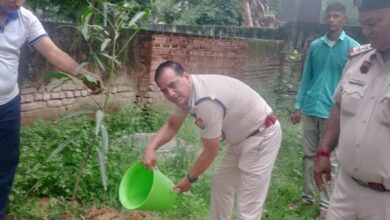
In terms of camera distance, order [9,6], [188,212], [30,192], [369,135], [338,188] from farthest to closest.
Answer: [188,212]
[30,192]
[9,6]
[338,188]
[369,135]

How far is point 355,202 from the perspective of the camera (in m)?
2.38

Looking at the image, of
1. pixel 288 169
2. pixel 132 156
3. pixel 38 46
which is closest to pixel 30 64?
pixel 132 156

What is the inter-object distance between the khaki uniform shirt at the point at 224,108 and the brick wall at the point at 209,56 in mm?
3946

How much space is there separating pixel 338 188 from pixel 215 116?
2.54 feet

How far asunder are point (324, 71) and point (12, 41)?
257cm

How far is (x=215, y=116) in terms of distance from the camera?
279cm

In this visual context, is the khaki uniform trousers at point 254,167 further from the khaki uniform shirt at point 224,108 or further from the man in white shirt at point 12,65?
the man in white shirt at point 12,65

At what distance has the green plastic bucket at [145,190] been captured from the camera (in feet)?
9.53

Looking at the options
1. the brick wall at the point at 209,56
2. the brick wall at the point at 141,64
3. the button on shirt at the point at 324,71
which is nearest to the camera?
the button on shirt at the point at 324,71

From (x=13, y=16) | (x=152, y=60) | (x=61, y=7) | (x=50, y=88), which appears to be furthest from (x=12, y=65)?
(x=61, y=7)

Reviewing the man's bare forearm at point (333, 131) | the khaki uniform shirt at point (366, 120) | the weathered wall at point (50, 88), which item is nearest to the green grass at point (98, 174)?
the weathered wall at point (50, 88)

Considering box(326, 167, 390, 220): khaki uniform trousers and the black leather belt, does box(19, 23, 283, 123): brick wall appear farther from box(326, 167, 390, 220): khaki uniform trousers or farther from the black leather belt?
the black leather belt

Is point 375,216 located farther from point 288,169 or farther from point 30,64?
point 30,64

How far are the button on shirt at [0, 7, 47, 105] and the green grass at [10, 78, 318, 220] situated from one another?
1029 mm
